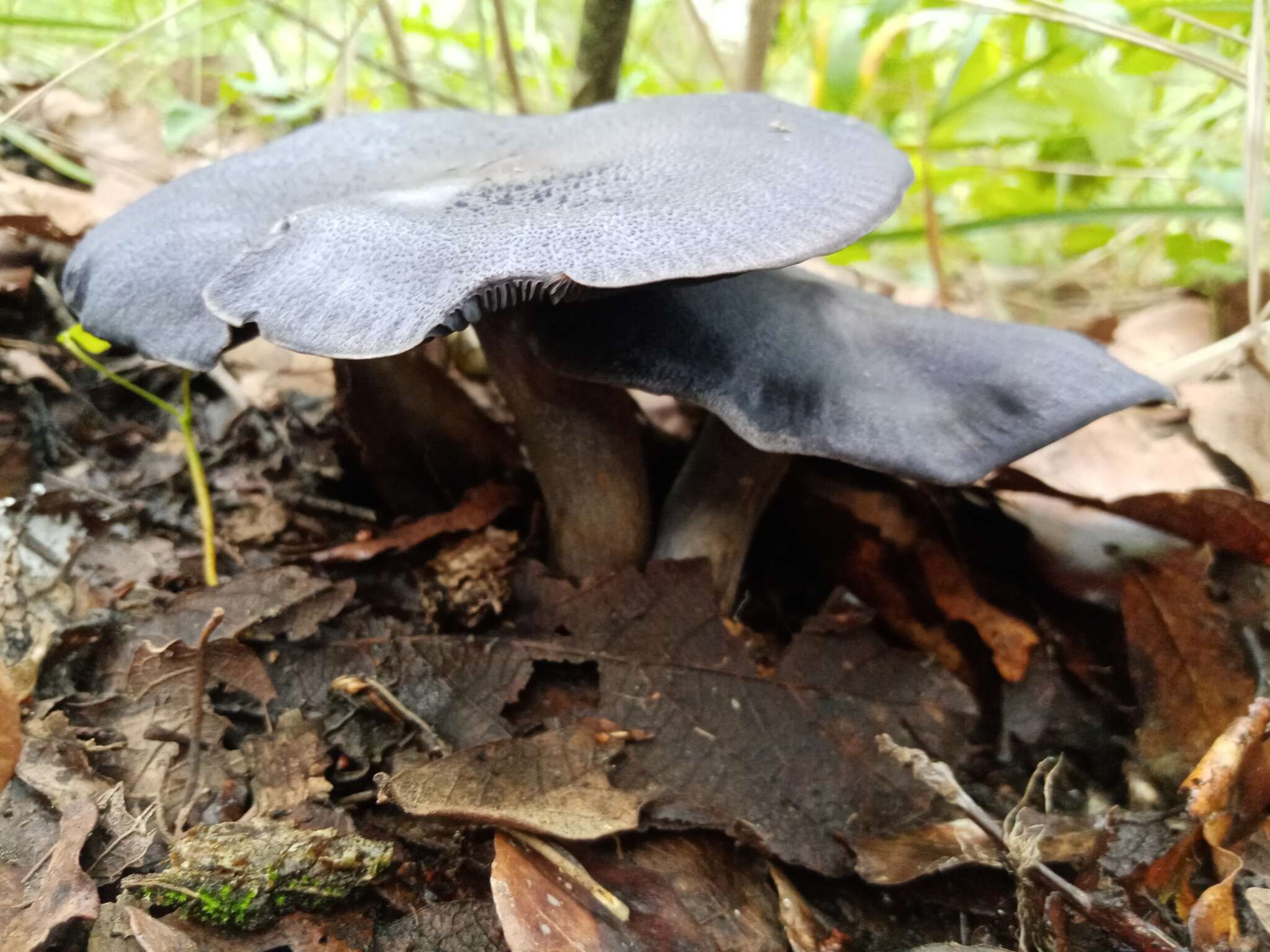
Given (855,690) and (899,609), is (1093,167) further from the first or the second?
(855,690)

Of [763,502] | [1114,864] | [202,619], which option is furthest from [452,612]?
[1114,864]

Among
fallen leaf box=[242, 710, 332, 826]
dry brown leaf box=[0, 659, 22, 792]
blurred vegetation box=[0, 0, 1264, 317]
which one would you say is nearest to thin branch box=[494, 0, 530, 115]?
blurred vegetation box=[0, 0, 1264, 317]

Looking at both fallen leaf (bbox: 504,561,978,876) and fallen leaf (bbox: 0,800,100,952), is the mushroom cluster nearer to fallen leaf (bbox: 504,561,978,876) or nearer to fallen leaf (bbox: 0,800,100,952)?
fallen leaf (bbox: 504,561,978,876)

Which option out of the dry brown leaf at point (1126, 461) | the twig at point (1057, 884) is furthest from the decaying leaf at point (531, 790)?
the dry brown leaf at point (1126, 461)

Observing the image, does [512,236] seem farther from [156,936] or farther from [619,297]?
[156,936]

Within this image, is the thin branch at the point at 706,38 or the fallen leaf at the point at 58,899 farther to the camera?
the thin branch at the point at 706,38

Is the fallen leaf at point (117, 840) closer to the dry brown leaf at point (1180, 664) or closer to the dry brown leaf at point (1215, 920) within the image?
the dry brown leaf at point (1215, 920)
